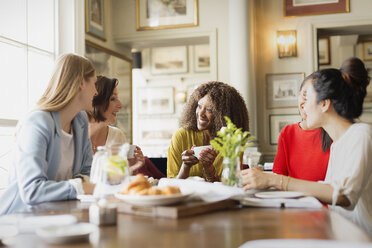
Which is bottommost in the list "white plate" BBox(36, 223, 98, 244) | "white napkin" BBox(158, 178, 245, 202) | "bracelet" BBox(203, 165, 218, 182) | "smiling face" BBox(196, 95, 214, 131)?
"bracelet" BBox(203, 165, 218, 182)

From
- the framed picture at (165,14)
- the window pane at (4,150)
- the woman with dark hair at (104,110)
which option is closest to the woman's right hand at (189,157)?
the woman with dark hair at (104,110)

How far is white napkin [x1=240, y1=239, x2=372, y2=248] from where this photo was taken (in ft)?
3.02

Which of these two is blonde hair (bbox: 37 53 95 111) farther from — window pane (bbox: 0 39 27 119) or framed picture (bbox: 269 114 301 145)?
framed picture (bbox: 269 114 301 145)

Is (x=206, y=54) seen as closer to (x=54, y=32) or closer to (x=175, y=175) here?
(x=54, y=32)

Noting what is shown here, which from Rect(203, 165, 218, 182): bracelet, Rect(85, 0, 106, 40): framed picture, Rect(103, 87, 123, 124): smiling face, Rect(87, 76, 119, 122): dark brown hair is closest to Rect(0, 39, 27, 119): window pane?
Rect(87, 76, 119, 122): dark brown hair

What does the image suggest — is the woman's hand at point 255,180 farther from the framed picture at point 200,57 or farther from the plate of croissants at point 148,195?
the framed picture at point 200,57

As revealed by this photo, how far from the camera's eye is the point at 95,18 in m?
5.47

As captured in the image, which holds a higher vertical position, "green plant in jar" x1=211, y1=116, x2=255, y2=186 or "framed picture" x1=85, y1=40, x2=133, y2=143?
"framed picture" x1=85, y1=40, x2=133, y2=143

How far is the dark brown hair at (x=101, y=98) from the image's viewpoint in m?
3.32

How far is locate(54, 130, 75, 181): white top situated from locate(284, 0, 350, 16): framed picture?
4.29 metres

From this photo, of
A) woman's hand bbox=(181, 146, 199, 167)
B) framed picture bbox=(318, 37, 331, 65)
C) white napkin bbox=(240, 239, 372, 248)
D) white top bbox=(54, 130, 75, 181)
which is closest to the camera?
white napkin bbox=(240, 239, 372, 248)

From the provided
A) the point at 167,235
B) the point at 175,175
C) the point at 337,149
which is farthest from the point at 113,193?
the point at 175,175

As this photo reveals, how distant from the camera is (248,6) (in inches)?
217

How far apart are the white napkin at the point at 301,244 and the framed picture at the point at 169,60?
9305mm
